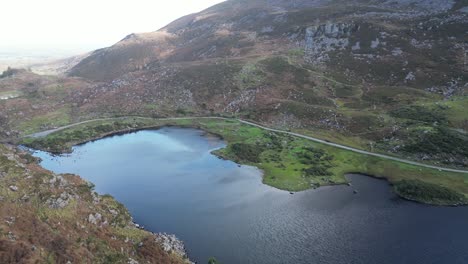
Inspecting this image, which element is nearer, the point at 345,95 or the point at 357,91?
the point at 345,95

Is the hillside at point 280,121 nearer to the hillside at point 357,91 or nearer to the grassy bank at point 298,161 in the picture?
the grassy bank at point 298,161

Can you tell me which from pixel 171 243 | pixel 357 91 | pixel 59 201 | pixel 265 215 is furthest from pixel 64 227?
pixel 357 91

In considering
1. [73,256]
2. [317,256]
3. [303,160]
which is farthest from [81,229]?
[303,160]

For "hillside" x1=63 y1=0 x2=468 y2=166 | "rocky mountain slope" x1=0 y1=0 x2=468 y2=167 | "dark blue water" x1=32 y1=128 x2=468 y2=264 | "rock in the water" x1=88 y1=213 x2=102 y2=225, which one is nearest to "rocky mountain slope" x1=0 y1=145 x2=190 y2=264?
"rock in the water" x1=88 y1=213 x2=102 y2=225

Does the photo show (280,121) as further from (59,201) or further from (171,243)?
(59,201)

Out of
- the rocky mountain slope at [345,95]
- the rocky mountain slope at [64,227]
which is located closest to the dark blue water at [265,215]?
the rocky mountain slope at [64,227]

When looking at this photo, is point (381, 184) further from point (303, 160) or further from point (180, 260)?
point (180, 260)
